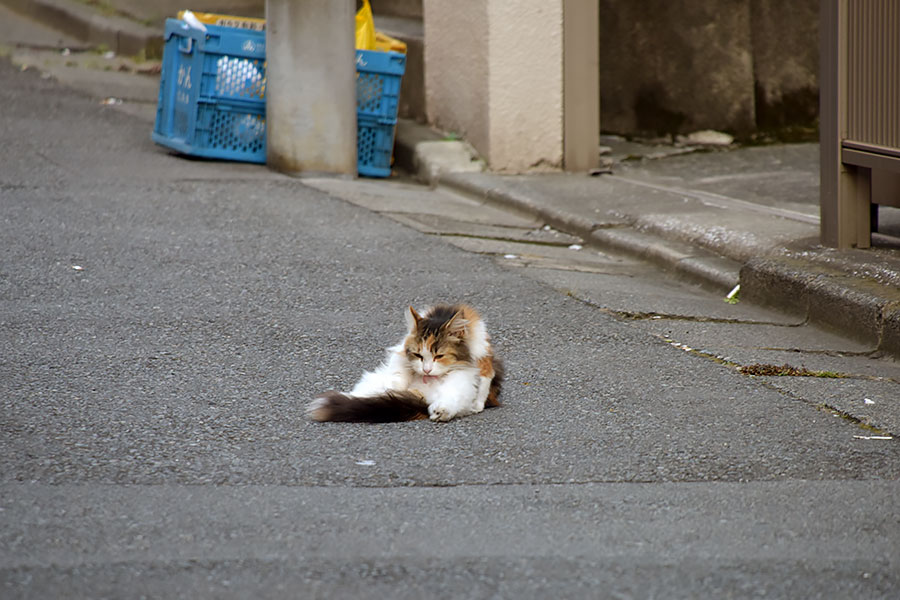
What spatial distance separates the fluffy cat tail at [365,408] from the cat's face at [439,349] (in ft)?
0.43

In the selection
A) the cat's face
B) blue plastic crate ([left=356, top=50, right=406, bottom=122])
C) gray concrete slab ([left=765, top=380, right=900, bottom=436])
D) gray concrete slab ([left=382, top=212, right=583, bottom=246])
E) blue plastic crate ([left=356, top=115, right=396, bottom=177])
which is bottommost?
gray concrete slab ([left=765, top=380, right=900, bottom=436])

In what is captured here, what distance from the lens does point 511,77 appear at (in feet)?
29.3

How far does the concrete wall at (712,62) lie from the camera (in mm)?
10117

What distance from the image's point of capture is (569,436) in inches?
155

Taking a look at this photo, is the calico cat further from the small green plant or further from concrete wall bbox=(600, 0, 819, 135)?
concrete wall bbox=(600, 0, 819, 135)

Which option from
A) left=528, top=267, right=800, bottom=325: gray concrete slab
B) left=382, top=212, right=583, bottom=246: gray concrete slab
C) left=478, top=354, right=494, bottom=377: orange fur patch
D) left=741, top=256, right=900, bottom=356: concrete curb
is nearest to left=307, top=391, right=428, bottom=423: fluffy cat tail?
left=478, top=354, right=494, bottom=377: orange fur patch

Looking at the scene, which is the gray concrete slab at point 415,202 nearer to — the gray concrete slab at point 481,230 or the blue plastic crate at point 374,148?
the gray concrete slab at point 481,230

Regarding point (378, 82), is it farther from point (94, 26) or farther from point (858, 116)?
point (94, 26)

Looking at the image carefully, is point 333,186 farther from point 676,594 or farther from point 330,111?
point 676,594

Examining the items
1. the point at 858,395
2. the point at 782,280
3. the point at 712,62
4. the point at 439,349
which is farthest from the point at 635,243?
the point at 712,62

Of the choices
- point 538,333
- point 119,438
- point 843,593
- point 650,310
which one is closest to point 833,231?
point 650,310

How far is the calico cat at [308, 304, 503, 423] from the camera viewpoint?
158 inches

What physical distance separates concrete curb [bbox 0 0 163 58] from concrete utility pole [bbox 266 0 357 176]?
547cm

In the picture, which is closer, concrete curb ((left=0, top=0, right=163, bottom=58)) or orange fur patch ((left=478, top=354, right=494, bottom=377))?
orange fur patch ((left=478, top=354, right=494, bottom=377))
